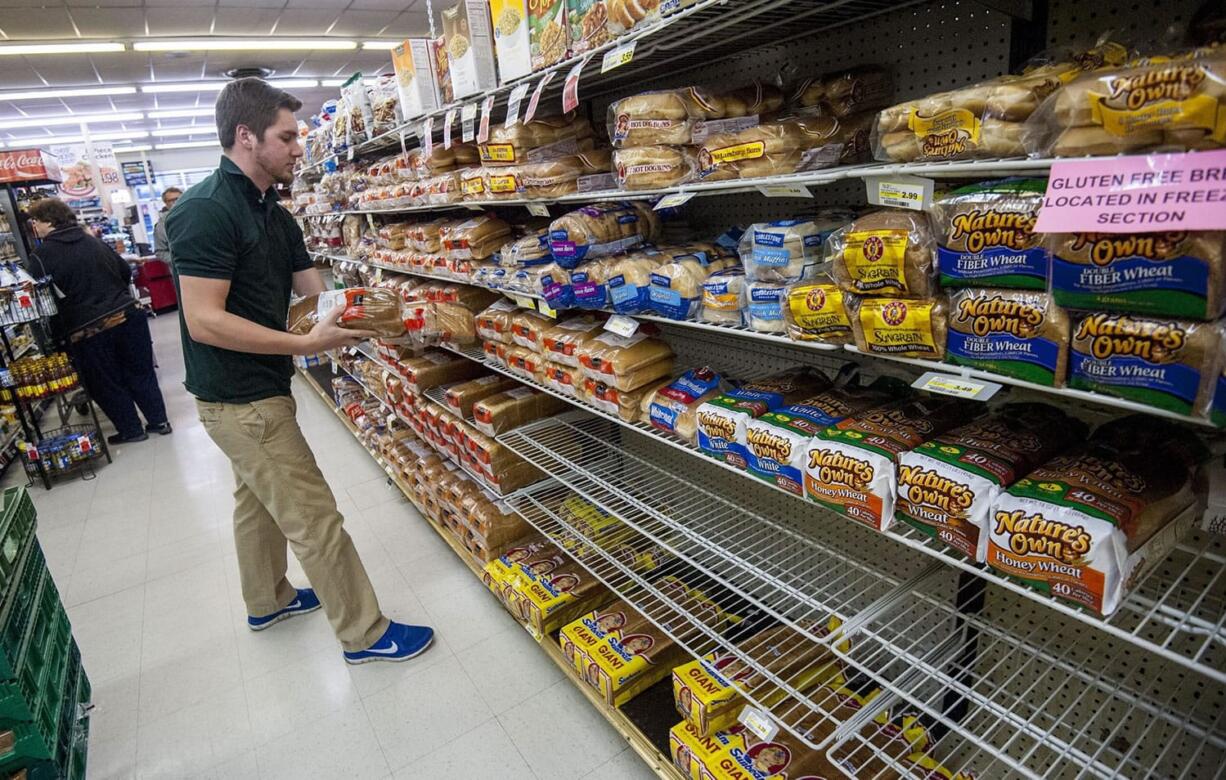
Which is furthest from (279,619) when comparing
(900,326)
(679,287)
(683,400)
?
(900,326)

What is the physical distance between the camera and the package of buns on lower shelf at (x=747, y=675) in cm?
183

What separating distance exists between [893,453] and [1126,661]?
30.2 inches

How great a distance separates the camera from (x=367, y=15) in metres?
8.60

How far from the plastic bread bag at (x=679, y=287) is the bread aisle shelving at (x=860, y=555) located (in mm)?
39

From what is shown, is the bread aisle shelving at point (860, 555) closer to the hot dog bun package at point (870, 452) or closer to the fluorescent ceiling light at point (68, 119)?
the hot dog bun package at point (870, 452)

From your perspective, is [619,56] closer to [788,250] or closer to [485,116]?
[788,250]

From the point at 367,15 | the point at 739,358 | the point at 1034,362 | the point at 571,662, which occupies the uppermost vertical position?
the point at 367,15

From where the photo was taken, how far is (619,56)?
5.05 ft

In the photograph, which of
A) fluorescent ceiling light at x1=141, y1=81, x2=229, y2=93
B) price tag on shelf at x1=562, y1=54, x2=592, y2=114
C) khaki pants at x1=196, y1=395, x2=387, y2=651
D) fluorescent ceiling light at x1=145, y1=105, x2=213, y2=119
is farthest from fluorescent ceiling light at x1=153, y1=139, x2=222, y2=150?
price tag on shelf at x1=562, y1=54, x2=592, y2=114

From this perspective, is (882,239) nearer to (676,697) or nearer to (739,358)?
(739,358)

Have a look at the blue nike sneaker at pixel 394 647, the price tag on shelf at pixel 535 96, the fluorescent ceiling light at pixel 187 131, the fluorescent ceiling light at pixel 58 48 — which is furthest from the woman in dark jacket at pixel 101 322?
the fluorescent ceiling light at pixel 187 131

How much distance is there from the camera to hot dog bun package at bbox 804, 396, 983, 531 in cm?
125

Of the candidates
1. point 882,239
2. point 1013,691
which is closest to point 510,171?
point 882,239

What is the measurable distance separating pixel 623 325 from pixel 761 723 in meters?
1.12
